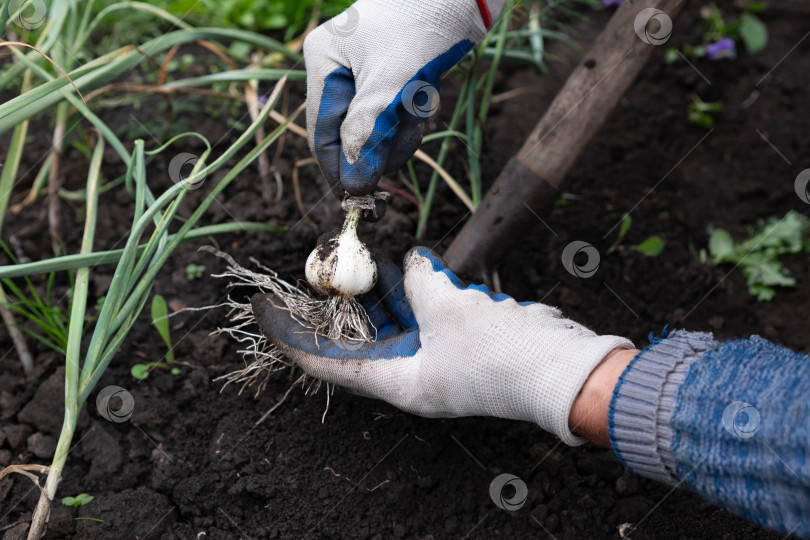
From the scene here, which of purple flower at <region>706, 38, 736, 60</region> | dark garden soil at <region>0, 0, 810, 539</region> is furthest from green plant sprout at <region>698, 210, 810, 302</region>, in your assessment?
purple flower at <region>706, 38, 736, 60</region>

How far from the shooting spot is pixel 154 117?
1951 millimetres

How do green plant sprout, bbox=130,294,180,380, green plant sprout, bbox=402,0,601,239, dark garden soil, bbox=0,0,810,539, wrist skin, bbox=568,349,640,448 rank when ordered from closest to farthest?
wrist skin, bbox=568,349,640,448, dark garden soil, bbox=0,0,810,539, green plant sprout, bbox=130,294,180,380, green plant sprout, bbox=402,0,601,239

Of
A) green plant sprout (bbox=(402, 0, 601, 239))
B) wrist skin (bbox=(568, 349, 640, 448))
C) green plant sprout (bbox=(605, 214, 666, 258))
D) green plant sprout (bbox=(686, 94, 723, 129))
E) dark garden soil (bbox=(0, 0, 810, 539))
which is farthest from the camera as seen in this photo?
green plant sprout (bbox=(686, 94, 723, 129))

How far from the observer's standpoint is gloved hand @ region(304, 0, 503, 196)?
1.21m

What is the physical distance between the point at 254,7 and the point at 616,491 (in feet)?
6.14

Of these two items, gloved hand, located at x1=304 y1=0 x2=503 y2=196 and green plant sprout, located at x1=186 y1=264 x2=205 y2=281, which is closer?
gloved hand, located at x1=304 y1=0 x2=503 y2=196

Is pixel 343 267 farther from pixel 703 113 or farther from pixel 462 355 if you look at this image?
pixel 703 113

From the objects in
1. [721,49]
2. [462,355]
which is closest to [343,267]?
[462,355]

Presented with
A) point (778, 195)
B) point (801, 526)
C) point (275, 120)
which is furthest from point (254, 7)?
point (801, 526)

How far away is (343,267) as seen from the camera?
3.98 feet

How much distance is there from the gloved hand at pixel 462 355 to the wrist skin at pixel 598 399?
2 cm

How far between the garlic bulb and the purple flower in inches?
62.8

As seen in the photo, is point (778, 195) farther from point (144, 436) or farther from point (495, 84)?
point (144, 436)

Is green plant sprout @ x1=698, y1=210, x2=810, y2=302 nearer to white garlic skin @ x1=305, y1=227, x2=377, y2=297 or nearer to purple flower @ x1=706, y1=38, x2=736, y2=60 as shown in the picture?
purple flower @ x1=706, y1=38, x2=736, y2=60
